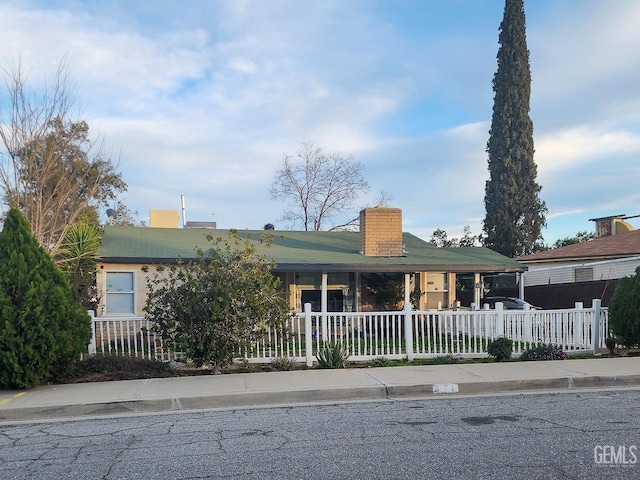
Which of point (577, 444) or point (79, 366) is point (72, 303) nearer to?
point (79, 366)

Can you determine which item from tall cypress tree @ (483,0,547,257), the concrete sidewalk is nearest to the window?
the concrete sidewalk

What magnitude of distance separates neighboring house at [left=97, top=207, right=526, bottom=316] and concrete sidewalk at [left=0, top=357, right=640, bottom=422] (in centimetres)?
635

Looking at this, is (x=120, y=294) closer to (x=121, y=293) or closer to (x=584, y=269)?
(x=121, y=293)

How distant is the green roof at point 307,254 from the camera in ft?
53.1

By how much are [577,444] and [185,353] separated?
6860 mm

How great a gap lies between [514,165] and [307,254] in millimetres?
20855

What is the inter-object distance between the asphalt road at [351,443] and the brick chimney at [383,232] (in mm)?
10037

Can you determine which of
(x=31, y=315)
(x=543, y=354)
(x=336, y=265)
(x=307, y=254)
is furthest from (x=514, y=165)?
(x=31, y=315)

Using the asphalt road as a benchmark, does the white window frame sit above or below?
above

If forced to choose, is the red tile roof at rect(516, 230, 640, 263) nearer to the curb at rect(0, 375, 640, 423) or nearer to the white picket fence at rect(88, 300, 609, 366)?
the white picket fence at rect(88, 300, 609, 366)

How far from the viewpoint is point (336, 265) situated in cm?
1639

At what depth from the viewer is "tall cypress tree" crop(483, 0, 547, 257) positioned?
111 feet

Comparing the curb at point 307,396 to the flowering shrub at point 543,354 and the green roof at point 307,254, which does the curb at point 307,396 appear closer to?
the flowering shrub at point 543,354

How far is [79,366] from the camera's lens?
1018 cm
